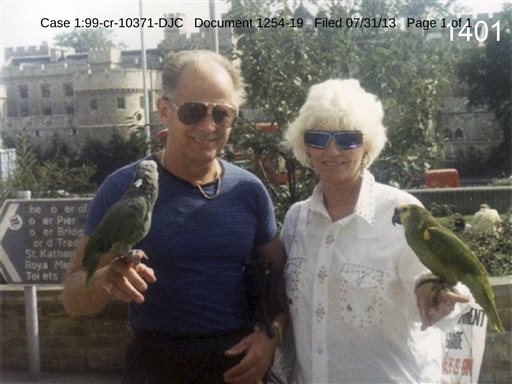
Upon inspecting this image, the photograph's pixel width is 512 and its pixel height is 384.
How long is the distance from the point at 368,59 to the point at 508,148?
19994mm

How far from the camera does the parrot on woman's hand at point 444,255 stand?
8.05ft

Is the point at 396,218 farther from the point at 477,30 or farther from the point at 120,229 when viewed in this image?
the point at 477,30

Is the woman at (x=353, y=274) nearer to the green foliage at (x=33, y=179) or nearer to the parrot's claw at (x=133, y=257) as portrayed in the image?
the parrot's claw at (x=133, y=257)

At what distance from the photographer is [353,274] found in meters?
2.59

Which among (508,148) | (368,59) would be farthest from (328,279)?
(508,148)

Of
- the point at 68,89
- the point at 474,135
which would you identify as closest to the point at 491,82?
the point at 474,135

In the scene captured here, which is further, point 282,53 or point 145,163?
point 282,53

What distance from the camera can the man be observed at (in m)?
2.61

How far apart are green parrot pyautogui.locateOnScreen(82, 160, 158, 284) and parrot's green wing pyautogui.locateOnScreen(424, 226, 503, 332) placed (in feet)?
3.00

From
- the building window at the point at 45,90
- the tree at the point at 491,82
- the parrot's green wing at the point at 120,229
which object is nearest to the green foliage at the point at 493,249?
the parrot's green wing at the point at 120,229

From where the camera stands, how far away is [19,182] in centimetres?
958

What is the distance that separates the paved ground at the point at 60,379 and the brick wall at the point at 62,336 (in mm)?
59

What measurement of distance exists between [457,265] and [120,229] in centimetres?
111

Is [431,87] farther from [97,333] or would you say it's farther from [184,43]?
[97,333]
